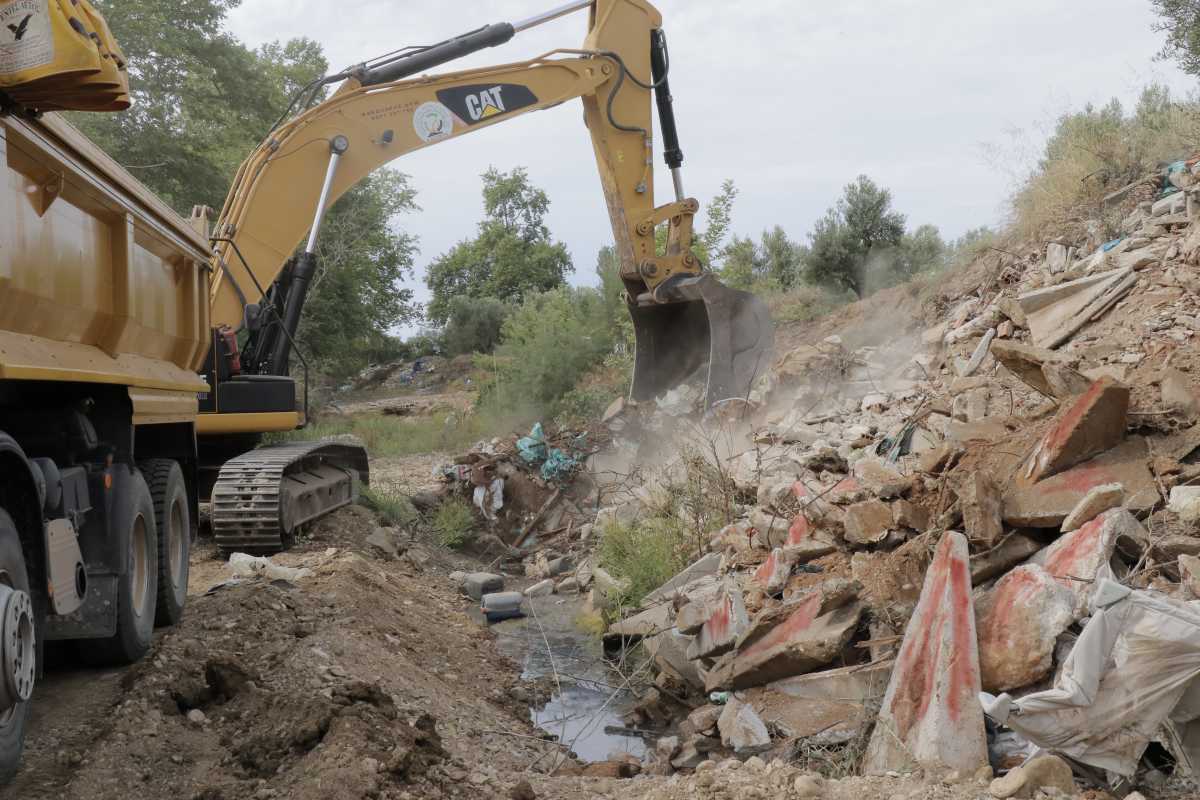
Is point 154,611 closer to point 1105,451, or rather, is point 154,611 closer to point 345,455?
point 1105,451

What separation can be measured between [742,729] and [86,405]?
10.8 ft

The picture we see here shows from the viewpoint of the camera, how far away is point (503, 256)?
46.7m

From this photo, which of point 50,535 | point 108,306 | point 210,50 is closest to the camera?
point 50,535

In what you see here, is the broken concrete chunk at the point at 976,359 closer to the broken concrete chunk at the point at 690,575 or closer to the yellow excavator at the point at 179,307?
the yellow excavator at the point at 179,307

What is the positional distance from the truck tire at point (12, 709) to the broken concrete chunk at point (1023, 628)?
3.49 meters

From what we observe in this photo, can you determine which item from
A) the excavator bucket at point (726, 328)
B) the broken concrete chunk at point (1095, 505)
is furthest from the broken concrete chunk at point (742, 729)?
the excavator bucket at point (726, 328)

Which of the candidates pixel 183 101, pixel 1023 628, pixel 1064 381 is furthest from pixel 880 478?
pixel 183 101

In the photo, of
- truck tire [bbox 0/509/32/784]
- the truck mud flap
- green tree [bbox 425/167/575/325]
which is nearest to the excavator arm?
the truck mud flap

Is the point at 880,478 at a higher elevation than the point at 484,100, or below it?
below

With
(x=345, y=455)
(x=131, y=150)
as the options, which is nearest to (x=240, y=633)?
(x=345, y=455)

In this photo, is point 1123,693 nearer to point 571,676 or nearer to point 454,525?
point 571,676

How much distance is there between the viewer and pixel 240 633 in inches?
214

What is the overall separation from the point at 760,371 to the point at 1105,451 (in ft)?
19.4

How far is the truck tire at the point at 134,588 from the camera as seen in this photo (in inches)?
188
